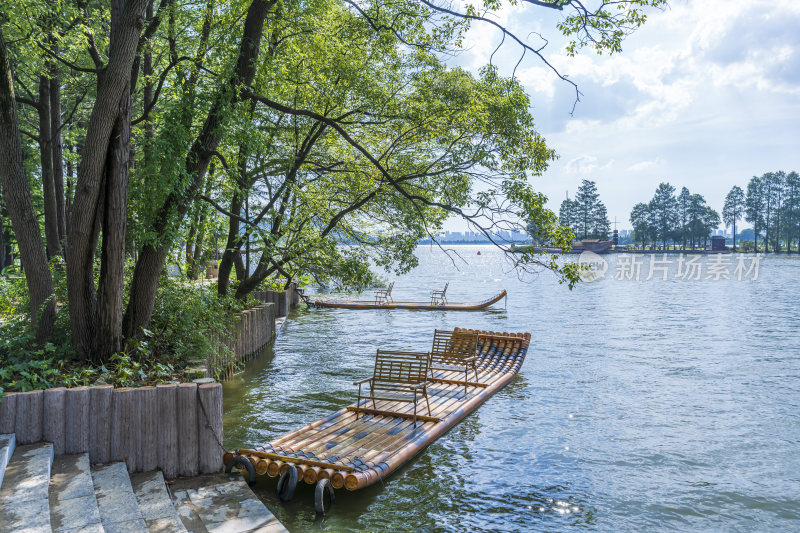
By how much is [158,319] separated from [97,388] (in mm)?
3679

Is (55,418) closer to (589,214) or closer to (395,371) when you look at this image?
(395,371)

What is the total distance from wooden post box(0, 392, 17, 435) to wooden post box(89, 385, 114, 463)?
2.16ft

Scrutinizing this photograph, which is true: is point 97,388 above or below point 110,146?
below

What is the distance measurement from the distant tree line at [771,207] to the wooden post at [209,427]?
445 ft

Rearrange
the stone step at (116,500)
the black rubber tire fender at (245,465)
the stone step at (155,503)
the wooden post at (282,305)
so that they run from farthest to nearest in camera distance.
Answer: the wooden post at (282,305)
the black rubber tire fender at (245,465)
the stone step at (155,503)
the stone step at (116,500)

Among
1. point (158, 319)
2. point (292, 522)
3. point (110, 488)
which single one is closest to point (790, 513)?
point (292, 522)

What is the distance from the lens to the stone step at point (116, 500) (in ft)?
16.6

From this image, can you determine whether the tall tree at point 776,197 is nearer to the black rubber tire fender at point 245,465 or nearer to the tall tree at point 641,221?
the tall tree at point 641,221

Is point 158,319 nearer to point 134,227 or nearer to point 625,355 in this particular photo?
point 134,227

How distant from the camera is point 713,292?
48125 millimetres

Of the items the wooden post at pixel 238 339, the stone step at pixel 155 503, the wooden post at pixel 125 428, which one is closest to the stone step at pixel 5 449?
the wooden post at pixel 125 428

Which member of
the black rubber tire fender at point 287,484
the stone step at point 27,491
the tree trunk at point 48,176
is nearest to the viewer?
the stone step at point 27,491

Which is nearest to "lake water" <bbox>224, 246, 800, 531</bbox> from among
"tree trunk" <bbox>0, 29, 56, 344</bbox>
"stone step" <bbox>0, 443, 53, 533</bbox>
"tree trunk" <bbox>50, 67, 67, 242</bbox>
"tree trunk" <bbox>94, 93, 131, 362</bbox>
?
"stone step" <bbox>0, 443, 53, 533</bbox>

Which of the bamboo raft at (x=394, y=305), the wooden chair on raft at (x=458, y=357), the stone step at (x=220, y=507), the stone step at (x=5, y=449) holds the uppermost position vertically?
the stone step at (x=5, y=449)
